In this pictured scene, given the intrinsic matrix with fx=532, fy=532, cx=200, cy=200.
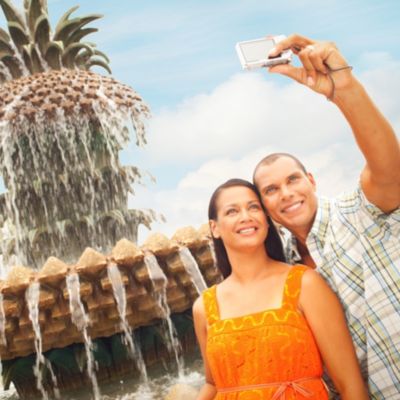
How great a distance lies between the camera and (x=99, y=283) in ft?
16.3

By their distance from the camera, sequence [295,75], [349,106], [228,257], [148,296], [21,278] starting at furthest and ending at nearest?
[148,296]
[21,278]
[228,257]
[295,75]
[349,106]

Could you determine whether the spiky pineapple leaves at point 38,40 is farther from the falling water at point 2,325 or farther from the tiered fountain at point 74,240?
the falling water at point 2,325

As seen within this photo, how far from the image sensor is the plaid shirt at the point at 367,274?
219 centimetres

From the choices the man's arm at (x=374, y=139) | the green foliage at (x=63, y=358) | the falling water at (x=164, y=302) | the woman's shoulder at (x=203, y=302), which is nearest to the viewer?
the man's arm at (x=374, y=139)

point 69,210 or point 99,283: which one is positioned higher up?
point 69,210

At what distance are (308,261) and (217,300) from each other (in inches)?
21.3

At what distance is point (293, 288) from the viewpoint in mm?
2406

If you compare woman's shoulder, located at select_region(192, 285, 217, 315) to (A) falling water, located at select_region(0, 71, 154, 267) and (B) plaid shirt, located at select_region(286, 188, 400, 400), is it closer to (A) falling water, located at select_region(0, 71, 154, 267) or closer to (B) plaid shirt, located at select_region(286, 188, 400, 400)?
(B) plaid shirt, located at select_region(286, 188, 400, 400)

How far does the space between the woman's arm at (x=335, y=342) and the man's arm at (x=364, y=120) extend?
1.66 feet

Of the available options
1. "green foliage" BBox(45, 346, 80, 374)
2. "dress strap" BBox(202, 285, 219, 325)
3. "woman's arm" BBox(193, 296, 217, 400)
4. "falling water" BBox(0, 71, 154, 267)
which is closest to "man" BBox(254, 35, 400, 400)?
"dress strap" BBox(202, 285, 219, 325)

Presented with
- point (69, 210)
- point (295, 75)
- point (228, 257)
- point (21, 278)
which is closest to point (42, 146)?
point (69, 210)

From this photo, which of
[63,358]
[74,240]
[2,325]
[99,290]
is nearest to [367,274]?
[99,290]

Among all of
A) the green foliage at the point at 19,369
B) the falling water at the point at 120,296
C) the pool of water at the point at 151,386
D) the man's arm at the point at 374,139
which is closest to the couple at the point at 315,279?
the man's arm at the point at 374,139

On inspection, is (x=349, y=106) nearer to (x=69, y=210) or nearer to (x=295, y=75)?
(x=295, y=75)
